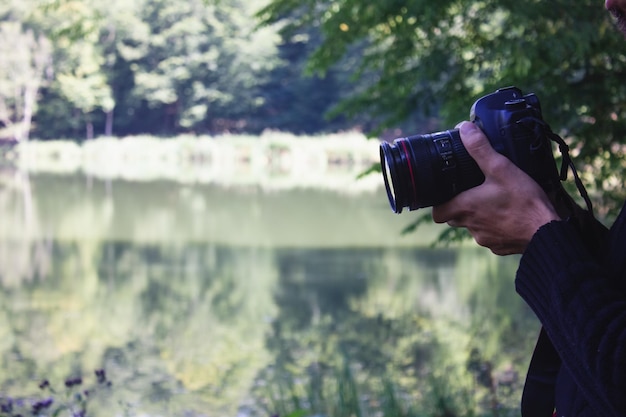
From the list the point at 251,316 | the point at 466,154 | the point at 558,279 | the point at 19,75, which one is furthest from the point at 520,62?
→ the point at 19,75

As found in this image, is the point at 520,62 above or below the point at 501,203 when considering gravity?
above

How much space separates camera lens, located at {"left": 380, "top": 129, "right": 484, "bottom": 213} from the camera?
4.00 feet

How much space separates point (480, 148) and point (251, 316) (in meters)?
7.85

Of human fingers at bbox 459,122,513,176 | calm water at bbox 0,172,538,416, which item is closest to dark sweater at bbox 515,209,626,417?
human fingers at bbox 459,122,513,176

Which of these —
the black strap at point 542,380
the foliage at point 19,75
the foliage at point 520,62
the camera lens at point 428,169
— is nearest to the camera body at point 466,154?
the camera lens at point 428,169

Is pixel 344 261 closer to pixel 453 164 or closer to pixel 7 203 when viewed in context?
pixel 7 203

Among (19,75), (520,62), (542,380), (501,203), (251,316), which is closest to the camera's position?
(501,203)

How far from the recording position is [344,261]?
488 inches

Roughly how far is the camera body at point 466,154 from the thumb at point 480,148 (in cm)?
2

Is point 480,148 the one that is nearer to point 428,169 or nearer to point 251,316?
point 428,169

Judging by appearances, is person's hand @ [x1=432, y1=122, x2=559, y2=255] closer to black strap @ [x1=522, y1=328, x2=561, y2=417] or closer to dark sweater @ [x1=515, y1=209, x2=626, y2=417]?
dark sweater @ [x1=515, y1=209, x2=626, y2=417]

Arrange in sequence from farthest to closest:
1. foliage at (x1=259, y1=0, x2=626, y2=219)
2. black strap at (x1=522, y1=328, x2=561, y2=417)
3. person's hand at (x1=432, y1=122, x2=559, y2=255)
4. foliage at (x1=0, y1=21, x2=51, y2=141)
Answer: foliage at (x1=0, y1=21, x2=51, y2=141), foliage at (x1=259, y1=0, x2=626, y2=219), black strap at (x1=522, y1=328, x2=561, y2=417), person's hand at (x1=432, y1=122, x2=559, y2=255)

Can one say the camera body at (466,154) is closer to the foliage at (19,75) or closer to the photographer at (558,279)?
the photographer at (558,279)

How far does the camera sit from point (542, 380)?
49.8 inches
